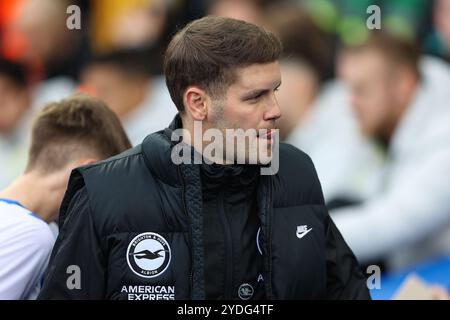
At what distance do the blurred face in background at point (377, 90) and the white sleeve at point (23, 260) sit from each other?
271 centimetres

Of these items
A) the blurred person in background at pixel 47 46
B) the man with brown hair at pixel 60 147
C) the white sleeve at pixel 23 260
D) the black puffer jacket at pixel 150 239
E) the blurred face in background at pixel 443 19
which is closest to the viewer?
the black puffer jacket at pixel 150 239

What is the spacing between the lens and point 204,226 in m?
2.22

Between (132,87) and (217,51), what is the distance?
2773 mm

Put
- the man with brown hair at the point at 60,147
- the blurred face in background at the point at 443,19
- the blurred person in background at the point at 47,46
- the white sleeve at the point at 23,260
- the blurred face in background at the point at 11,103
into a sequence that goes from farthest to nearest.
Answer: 1. the blurred face in background at the point at 11,103
2. the blurred person in background at the point at 47,46
3. the blurred face in background at the point at 443,19
4. the man with brown hair at the point at 60,147
5. the white sleeve at the point at 23,260

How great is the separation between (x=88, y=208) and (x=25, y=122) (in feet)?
9.87

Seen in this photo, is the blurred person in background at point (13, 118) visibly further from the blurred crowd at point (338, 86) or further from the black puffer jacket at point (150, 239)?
the black puffer jacket at point (150, 239)

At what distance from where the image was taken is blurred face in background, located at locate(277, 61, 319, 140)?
15.9 feet

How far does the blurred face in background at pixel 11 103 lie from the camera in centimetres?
504

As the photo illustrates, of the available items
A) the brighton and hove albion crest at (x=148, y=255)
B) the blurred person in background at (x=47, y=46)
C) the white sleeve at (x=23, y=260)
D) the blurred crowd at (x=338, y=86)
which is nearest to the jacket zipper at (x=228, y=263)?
the brighton and hove albion crest at (x=148, y=255)

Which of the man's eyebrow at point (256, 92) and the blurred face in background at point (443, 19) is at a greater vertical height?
the blurred face in background at point (443, 19)

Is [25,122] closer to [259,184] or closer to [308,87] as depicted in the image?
[308,87]

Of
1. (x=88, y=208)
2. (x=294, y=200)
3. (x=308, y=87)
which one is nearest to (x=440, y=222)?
(x=308, y=87)

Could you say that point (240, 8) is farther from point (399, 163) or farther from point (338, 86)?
point (399, 163)

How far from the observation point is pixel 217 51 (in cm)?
224
